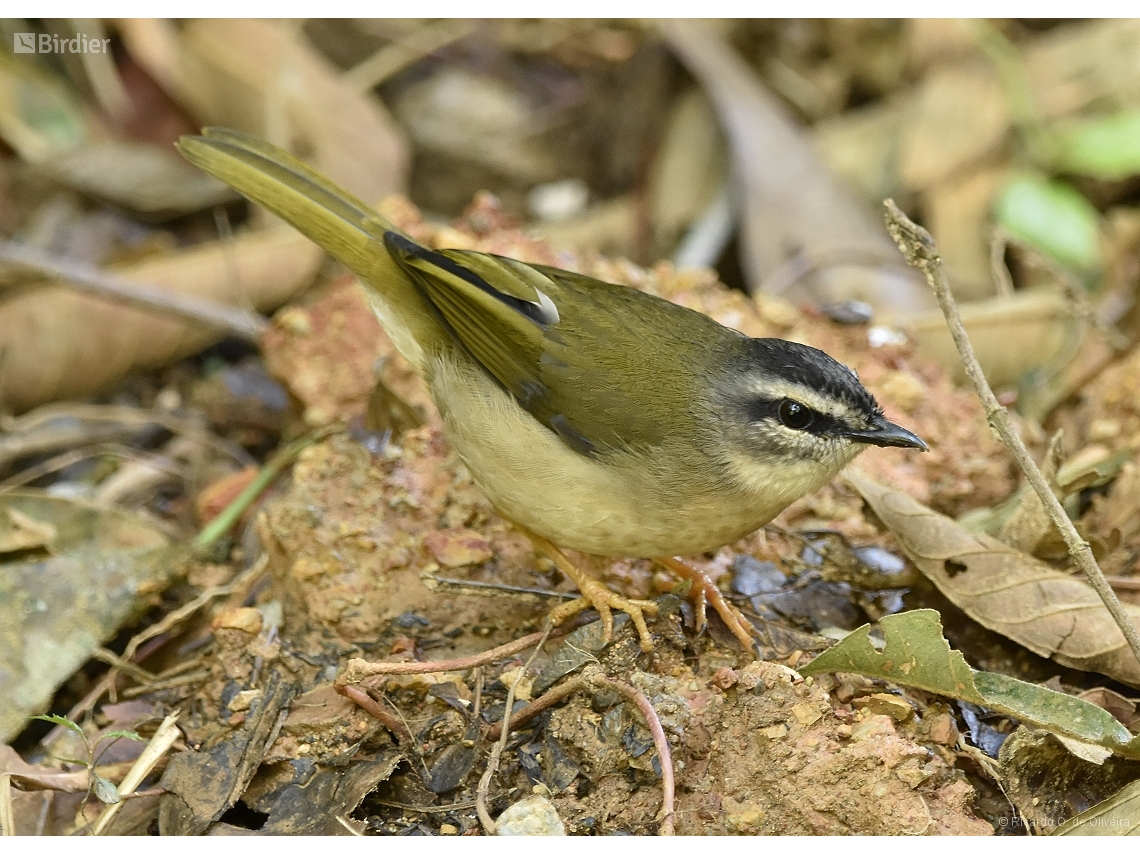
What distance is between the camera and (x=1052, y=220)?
6883mm

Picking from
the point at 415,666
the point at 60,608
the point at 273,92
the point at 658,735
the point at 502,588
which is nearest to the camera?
the point at 658,735

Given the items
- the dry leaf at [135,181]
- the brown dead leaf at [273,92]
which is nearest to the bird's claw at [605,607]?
the brown dead leaf at [273,92]

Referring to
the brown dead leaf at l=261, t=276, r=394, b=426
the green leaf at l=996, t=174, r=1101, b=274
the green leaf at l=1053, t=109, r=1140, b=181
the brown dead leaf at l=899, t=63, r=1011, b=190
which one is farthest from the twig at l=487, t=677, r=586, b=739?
the green leaf at l=1053, t=109, r=1140, b=181

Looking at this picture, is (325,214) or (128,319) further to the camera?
(128,319)

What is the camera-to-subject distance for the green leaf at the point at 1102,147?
6.98 metres

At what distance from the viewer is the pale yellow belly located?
11.6ft

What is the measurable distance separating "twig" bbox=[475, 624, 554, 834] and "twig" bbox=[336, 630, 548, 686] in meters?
0.08

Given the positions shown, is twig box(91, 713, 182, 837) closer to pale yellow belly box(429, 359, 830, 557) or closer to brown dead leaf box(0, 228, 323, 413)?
pale yellow belly box(429, 359, 830, 557)

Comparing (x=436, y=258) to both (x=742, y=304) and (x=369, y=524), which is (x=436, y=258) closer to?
(x=369, y=524)

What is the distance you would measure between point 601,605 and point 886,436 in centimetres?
97

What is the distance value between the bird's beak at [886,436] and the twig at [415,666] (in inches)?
46.7

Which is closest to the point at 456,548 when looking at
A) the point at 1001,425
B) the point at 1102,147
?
the point at 1001,425

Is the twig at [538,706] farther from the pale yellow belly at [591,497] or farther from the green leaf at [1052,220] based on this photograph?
the green leaf at [1052,220]

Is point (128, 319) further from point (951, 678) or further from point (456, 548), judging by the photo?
point (951, 678)
